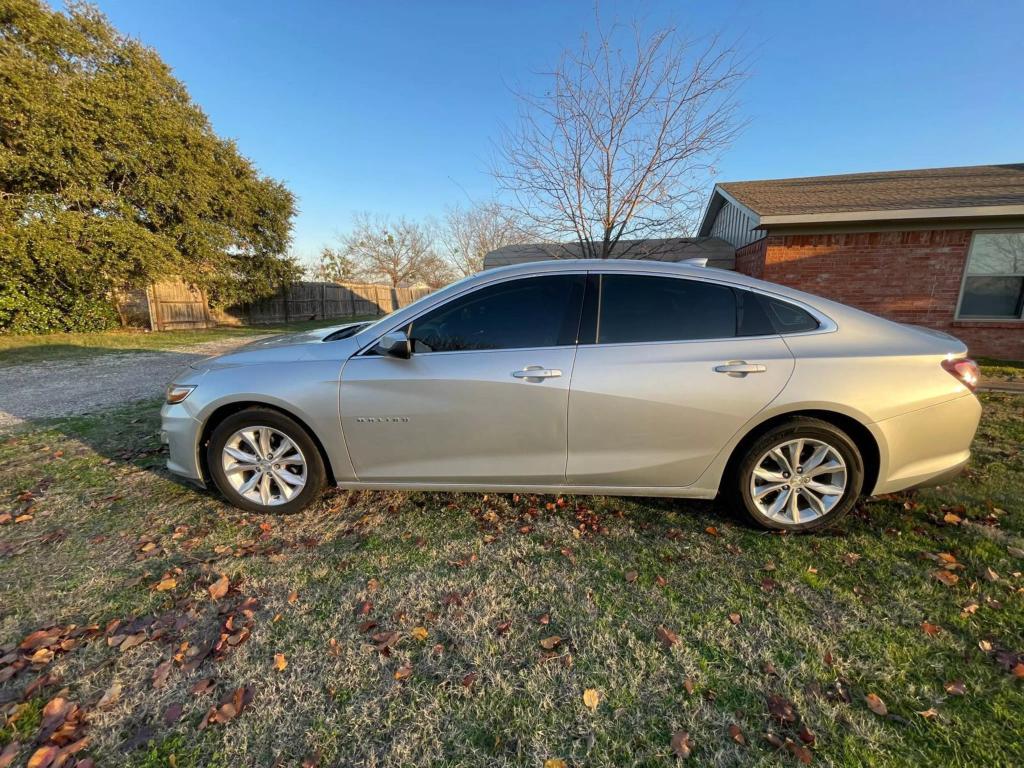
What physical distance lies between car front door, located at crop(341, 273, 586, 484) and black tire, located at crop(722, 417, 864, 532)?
1.11m

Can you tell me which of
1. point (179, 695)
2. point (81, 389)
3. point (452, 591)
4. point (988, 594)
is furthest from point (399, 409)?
point (81, 389)

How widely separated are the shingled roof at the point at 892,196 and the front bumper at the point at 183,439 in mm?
9230

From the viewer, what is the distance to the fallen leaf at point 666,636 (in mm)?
1888

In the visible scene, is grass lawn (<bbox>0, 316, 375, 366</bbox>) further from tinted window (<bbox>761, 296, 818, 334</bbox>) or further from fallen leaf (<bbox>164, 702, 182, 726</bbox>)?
tinted window (<bbox>761, 296, 818, 334</bbox>)

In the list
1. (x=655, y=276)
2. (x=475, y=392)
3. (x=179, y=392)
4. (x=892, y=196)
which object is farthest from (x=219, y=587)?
(x=892, y=196)

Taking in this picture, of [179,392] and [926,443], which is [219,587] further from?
[926,443]

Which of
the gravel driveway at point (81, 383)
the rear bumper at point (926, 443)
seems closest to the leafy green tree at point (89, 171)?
the gravel driveway at point (81, 383)

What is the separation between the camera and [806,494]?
261 cm

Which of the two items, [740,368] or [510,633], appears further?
[740,368]

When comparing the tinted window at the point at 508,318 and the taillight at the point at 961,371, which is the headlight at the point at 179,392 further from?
the taillight at the point at 961,371

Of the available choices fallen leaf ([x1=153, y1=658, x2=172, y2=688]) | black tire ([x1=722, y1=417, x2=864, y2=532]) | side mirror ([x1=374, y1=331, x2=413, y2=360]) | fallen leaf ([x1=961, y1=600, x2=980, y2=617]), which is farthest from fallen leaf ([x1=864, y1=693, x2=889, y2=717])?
fallen leaf ([x1=153, y1=658, x2=172, y2=688])

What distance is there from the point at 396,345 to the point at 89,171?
47.9 ft

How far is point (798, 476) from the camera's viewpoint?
8.46ft

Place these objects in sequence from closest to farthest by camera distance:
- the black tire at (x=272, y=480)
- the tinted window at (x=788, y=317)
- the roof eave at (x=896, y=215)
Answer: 1. the tinted window at (x=788, y=317)
2. the black tire at (x=272, y=480)
3. the roof eave at (x=896, y=215)
